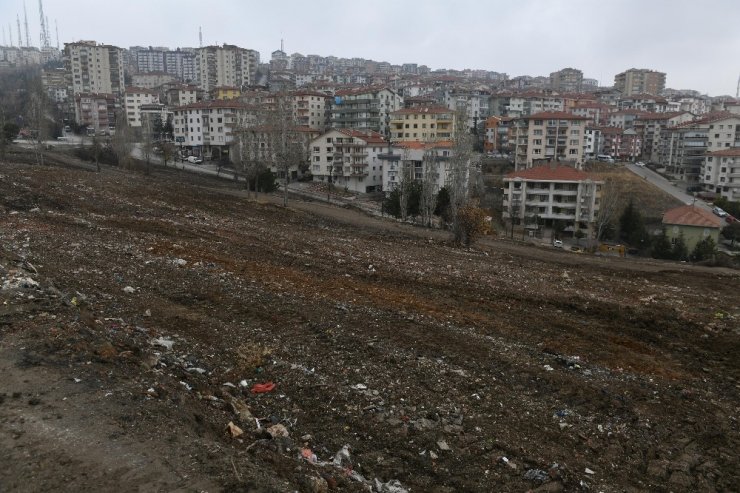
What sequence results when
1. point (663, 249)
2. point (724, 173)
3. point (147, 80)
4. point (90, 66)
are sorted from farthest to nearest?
point (147, 80) < point (90, 66) < point (724, 173) < point (663, 249)

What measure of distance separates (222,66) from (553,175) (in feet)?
313

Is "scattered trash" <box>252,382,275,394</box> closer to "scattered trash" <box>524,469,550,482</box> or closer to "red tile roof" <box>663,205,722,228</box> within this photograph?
"scattered trash" <box>524,469,550,482</box>

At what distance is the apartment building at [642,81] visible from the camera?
6014 inches

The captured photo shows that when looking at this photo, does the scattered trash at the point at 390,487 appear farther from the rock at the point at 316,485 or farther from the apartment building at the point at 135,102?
the apartment building at the point at 135,102

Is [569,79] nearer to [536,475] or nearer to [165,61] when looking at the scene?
[165,61]

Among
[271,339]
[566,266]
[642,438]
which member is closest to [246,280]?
[271,339]

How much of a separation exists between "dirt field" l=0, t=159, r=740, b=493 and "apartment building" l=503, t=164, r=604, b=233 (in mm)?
33961

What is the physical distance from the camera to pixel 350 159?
60688 millimetres

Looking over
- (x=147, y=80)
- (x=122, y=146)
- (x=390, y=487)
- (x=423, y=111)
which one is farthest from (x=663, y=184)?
(x=147, y=80)

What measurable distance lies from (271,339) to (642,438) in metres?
6.06

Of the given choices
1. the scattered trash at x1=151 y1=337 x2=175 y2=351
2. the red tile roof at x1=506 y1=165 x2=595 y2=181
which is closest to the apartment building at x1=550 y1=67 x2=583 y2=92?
the red tile roof at x1=506 y1=165 x2=595 y2=181

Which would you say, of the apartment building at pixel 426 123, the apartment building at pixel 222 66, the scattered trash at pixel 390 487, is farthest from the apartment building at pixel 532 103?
the scattered trash at pixel 390 487

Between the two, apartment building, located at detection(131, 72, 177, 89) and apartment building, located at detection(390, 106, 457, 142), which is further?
apartment building, located at detection(131, 72, 177, 89)

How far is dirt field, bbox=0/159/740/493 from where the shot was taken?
5.88m
